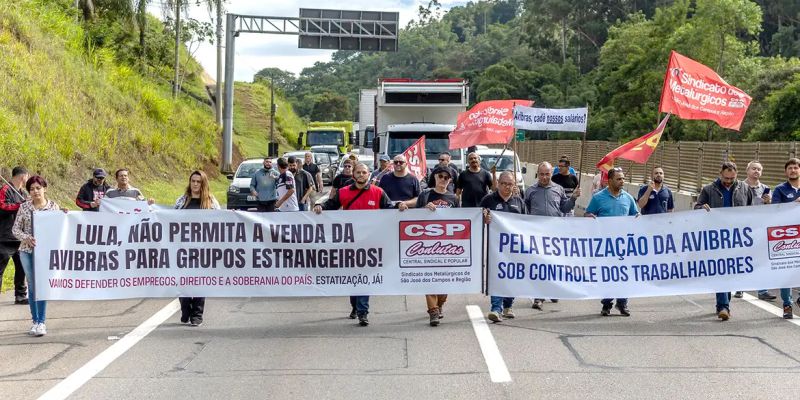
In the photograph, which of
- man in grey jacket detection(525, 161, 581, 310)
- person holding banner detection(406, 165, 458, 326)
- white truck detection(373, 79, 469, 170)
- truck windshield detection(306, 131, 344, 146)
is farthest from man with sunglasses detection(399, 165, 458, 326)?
truck windshield detection(306, 131, 344, 146)

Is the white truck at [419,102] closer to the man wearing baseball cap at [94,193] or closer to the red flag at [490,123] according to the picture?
the red flag at [490,123]

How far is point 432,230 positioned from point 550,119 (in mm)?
5708

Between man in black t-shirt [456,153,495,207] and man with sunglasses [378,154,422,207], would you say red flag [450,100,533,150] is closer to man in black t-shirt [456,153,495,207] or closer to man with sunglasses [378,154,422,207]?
man in black t-shirt [456,153,495,207]

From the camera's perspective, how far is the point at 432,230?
36.8ft

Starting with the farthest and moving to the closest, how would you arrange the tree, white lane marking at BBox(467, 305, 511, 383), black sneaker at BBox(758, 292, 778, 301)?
the tree
black sneaker at BBox(758, 292, 778, 301)
white lane marking at BBox(467, 305, 511, 383)

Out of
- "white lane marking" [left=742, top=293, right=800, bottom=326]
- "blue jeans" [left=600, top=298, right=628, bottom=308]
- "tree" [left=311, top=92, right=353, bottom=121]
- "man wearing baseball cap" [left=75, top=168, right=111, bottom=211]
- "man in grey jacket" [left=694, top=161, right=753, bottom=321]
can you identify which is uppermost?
"tree" [left=311, top=92, right=353, bottom=121]

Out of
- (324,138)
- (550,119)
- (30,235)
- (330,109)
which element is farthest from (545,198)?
(330,109)

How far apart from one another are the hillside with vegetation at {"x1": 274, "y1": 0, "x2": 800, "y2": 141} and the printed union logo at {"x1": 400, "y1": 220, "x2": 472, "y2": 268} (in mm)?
26532

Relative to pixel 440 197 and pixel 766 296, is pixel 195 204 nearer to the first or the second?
pixel 440 197

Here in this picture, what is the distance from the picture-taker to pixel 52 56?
30.8m

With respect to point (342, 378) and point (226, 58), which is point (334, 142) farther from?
point (342, 378)

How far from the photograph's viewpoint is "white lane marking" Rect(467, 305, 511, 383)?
841 cm

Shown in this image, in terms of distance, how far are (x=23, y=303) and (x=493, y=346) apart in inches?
244

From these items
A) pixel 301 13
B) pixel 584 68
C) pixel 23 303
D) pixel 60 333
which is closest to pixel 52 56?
pixel 301 13
